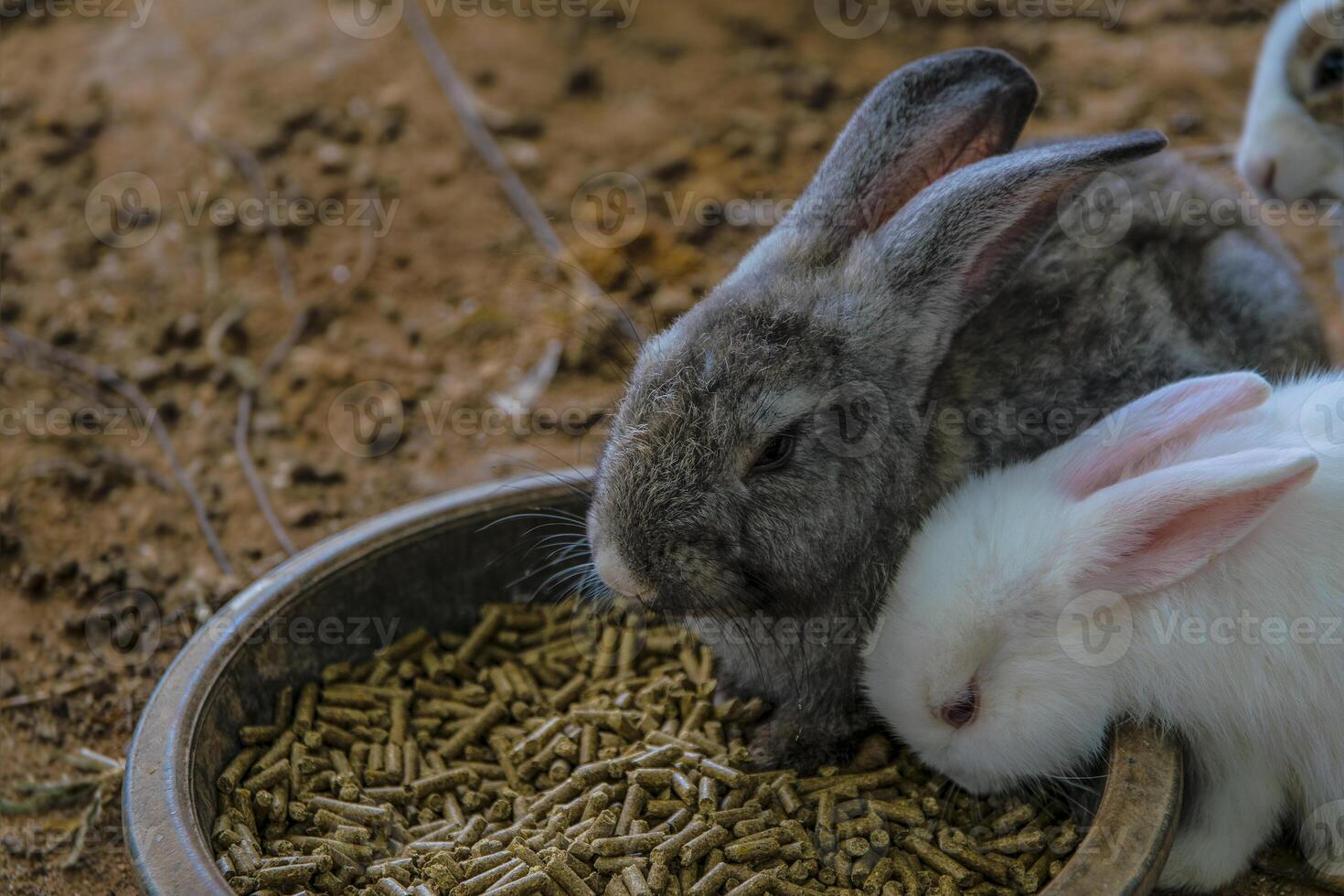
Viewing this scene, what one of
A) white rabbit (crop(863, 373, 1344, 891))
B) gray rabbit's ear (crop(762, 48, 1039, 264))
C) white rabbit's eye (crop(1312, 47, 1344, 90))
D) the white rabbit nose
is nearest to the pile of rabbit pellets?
white rabbit (crop(863, 373, 1344, 891))

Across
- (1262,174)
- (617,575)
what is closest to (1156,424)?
(617,575)

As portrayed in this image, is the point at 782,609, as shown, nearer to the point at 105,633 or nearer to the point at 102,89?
the point at 105,633

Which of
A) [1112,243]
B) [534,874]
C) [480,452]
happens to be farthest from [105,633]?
[1112,243]

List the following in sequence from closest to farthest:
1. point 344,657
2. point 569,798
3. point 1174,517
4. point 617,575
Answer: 1. point 1174,517
2. point 617,575
3. point 569,798
4. point 344,657

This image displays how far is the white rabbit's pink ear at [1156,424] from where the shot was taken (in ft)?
9.69

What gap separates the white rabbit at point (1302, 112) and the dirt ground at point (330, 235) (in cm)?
100

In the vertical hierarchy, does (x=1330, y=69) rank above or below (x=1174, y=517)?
above

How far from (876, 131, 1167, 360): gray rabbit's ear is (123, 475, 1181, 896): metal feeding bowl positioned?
1.04 m

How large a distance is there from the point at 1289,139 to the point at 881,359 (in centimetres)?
226

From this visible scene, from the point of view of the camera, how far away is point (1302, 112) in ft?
14.5

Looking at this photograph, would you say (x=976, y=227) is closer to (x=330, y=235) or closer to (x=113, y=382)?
(x=113, y=382)

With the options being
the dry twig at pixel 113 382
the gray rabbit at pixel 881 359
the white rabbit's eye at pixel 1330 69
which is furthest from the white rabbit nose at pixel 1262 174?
the dry twig at pixel 113 382

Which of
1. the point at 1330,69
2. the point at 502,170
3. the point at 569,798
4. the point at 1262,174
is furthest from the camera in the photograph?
the point at 502,170

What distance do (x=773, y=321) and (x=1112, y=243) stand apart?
3.51ft
